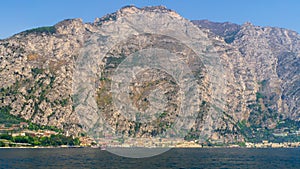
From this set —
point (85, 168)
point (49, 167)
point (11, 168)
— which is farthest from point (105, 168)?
point (11, 168)

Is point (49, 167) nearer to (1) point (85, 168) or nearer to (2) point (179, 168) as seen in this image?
(1) point (85, 168)

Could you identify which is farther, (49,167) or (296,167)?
(296,167)

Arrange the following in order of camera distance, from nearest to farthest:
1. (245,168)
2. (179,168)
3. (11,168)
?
(11,168)
(179,168)
(245,168)

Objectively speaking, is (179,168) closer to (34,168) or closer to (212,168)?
(212,168)

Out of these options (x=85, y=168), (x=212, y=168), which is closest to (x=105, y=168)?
(x=85, y=168)

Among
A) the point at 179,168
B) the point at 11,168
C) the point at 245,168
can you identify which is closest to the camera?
the point at 11,168

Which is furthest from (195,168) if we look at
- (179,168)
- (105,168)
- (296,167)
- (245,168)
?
(296,167)

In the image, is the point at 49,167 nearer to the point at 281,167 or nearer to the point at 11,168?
the point at 11,168

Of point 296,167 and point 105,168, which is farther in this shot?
point 296,167
